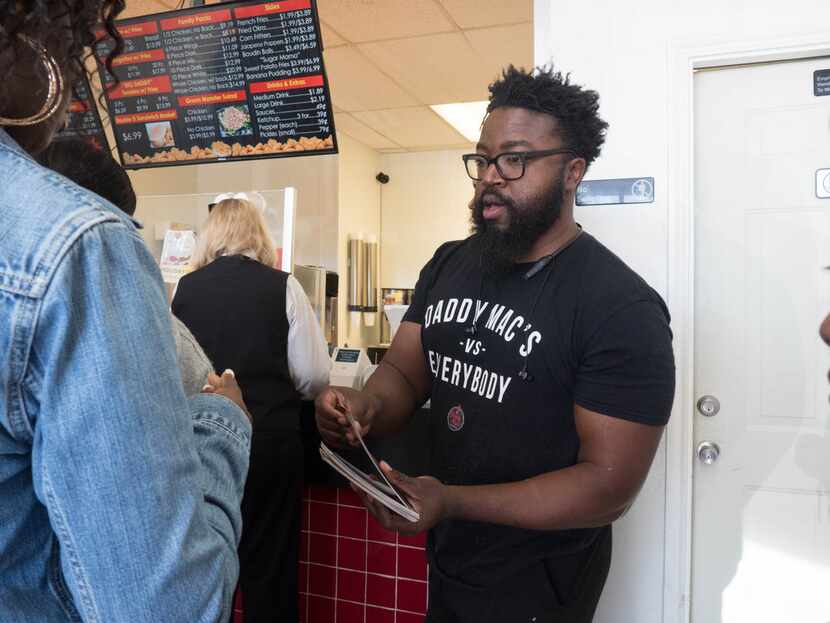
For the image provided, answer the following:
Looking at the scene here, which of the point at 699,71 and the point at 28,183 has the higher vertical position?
the point at 699,71

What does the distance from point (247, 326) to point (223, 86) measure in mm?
1161

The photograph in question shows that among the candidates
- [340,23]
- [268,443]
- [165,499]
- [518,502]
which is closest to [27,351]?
[165,499]

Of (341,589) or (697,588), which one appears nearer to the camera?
(697,588)

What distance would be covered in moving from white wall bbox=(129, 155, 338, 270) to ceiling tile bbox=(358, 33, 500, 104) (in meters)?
1.31

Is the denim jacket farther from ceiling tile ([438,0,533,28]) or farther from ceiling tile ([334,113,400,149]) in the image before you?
ceiling tile ([334,113,400,149])

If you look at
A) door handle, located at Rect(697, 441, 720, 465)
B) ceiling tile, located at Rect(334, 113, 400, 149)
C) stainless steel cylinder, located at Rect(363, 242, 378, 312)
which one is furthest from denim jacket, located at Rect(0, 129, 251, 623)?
stainless steel cylinder, located at Rect(363, 242, 378, 312)

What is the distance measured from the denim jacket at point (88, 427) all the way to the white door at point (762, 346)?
2048mm

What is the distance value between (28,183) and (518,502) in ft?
3.48

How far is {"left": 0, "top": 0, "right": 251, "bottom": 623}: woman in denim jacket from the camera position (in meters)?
0.53

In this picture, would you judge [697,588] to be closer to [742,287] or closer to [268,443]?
[742,287]

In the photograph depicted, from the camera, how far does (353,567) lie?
2.54m

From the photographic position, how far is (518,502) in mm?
1327

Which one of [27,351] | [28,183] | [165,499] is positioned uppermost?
[28,183]

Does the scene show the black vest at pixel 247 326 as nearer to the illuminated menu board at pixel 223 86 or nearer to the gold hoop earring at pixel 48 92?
the illuminated menu board at pixel 223 86
